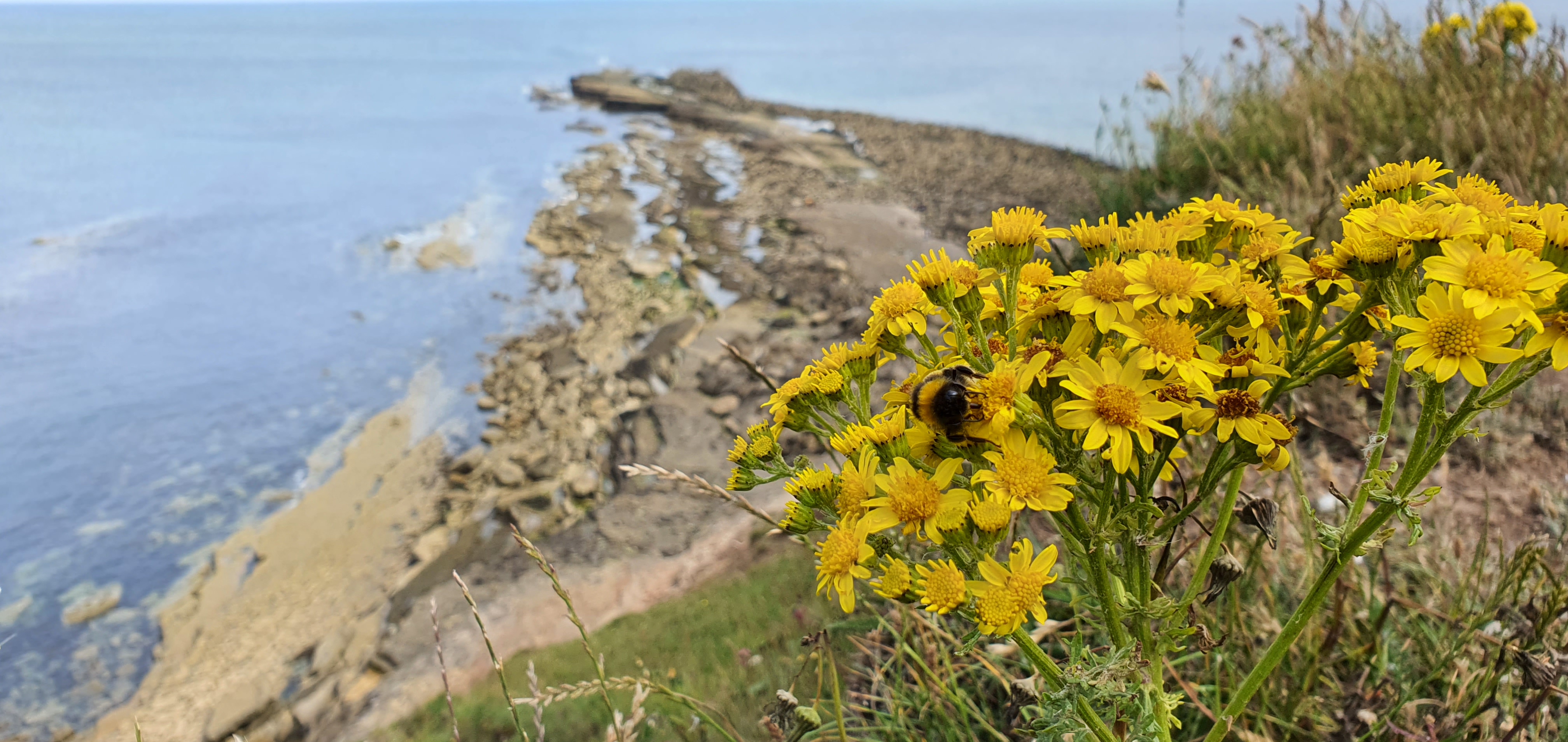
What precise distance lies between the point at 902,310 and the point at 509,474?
26.0 ft

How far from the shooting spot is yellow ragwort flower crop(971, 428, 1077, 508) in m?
1.19

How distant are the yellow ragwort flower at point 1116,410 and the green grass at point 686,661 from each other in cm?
229

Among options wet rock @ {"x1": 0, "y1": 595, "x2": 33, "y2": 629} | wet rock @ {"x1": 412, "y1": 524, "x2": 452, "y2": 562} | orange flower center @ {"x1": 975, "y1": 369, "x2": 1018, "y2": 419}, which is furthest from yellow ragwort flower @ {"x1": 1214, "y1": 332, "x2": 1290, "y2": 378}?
wet rock @ {"x1": 0, "y1": 595, "x2": 33, "y2": 629}

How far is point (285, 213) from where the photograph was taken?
64.6 feet

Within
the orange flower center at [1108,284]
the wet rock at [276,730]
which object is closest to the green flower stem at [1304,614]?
the orange flower center at [1108,284]

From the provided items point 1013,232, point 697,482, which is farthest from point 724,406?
point 1013,232

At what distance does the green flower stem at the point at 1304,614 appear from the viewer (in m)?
1.17

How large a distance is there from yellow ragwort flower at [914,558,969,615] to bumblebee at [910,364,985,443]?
20cm

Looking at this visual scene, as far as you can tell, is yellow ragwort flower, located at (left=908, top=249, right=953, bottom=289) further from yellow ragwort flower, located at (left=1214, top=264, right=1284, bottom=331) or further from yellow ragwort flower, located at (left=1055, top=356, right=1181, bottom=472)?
yellow ragwort flower, located at (left=1214, top=264, right=1284, bottom=331)

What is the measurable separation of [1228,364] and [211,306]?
56.7 ft

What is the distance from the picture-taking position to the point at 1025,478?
121cm

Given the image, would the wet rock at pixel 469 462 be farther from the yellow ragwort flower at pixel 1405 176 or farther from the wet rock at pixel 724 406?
the yellow ragwort flower at pixel 1405 176

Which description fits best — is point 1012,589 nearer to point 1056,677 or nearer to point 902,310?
point 1056,677

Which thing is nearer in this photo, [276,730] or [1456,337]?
[1456,337]
